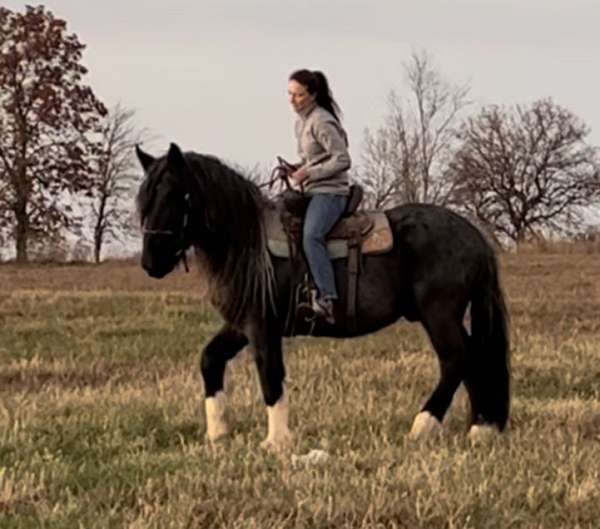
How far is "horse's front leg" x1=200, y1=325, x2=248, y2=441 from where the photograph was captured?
25.6 feet

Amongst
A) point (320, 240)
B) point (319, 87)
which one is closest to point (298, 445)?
point (320, 240)

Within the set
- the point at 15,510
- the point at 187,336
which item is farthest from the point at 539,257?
the point at 15,510

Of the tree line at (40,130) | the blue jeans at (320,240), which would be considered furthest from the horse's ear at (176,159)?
the tree line at (40,130)

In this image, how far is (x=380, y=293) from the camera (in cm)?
780

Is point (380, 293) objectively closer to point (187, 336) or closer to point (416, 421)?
point (416, 421)

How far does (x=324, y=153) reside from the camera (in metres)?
7.73

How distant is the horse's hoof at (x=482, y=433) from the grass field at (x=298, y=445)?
0.09 metres

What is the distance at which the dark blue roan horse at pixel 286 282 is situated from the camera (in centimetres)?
747

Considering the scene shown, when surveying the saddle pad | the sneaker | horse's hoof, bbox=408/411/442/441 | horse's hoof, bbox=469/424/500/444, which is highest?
the saddle pad

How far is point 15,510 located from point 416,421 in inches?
125

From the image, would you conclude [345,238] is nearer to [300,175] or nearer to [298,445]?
[300,175]

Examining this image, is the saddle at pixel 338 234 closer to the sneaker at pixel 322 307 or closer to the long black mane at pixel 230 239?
the long black mane at pixel 230 239

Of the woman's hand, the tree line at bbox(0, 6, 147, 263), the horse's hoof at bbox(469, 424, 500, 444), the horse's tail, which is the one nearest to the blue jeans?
the woman's hand

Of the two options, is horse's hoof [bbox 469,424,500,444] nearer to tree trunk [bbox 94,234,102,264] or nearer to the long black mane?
the long black mane
